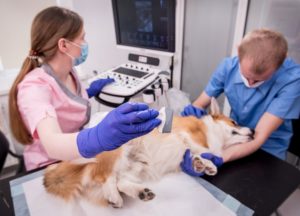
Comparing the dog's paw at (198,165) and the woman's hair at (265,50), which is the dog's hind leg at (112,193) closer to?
the dog's paw at (198,165)

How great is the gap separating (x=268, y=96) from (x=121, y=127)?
3.25ft

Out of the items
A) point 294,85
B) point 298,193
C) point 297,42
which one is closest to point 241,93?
point 294,85

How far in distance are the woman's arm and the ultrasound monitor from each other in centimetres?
127

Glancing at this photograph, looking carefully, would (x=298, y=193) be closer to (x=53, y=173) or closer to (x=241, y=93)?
(x=241, y=93)

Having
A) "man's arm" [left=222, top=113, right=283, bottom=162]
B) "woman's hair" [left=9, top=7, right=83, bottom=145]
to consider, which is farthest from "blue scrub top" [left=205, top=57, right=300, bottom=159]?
"woman's hair" [left=9, top=7, right=83, bottom=145]

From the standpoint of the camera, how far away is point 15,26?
7.37 feet

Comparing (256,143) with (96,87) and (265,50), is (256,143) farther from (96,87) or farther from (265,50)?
Result: (96,87)

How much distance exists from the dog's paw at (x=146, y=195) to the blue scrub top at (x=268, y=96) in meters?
0.78

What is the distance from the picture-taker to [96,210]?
2.80 ft

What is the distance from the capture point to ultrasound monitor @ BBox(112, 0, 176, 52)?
1.83 m

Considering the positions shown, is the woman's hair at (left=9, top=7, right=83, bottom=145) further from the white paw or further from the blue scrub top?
the blue scrub top

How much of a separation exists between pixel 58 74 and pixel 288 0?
156 cm

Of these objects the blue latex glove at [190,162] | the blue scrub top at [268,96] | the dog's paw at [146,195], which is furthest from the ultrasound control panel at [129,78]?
the dog's paw at [146,195]

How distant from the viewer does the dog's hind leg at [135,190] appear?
0.87 metres
